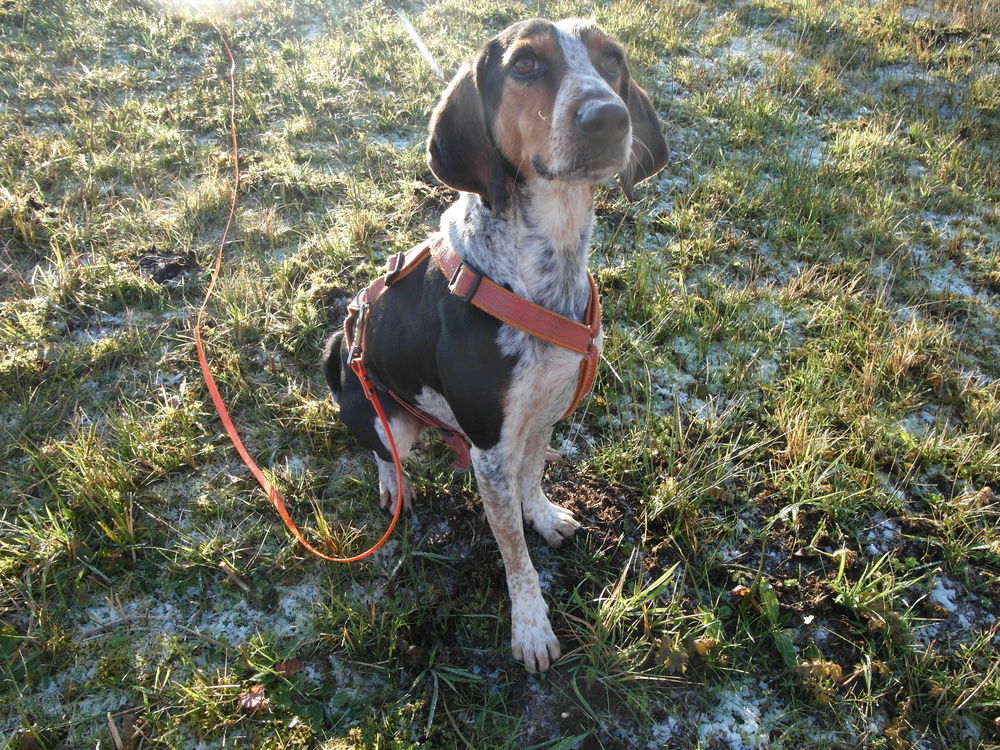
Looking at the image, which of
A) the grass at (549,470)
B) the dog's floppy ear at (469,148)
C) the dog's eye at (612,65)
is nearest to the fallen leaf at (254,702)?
the grass at (549,470)

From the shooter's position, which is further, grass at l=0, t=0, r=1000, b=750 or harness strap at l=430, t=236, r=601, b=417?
grass at l=0, t=0, r=1000, b=750

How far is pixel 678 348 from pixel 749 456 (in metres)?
0.90

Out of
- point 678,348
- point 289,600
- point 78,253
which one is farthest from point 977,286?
point 78,253

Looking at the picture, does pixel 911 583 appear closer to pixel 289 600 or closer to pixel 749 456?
pixel 749 456

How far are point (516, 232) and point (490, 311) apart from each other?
344 millimetres

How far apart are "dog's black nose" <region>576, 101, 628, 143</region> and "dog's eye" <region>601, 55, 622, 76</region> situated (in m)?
0.47

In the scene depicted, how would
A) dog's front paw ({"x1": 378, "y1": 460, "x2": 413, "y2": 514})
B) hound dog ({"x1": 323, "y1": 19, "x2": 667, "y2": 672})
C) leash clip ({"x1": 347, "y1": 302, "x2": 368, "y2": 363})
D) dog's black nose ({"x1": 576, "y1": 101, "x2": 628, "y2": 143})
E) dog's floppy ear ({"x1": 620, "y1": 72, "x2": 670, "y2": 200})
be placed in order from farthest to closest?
dog's front paw ({"x1": 378, "y1": 460, "x2": 413, "y2": 514}) < leash clip ({"x1": 347, "y1": 302, "x2": 368, "y2": 363}) < dog's floppy ear ({"x1": 620, "y1": 72, "x2": 670, "y2": 200}) < hound dog ({"x1": 323, "y1": 19, "x2": 667, "y2": 672}) < dog's black nose ({"x1": 576, "y1": 101, "x2": 628, "y2": 143})

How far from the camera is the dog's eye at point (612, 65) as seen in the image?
2.46 m

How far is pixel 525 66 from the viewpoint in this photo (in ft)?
7.51

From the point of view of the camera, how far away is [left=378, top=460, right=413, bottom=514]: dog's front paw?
3.19 meters

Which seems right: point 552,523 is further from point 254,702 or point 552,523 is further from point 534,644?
point 254,702

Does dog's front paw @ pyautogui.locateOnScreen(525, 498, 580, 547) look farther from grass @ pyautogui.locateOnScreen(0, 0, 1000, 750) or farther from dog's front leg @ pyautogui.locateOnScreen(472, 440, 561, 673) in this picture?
dog's front leg @ pyautogui.locateOnScreen(472, 440, 561, 673)

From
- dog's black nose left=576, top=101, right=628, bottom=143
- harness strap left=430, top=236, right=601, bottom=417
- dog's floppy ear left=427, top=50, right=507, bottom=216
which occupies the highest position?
dog's black nose left=576, top=101, right=628, bottom=143

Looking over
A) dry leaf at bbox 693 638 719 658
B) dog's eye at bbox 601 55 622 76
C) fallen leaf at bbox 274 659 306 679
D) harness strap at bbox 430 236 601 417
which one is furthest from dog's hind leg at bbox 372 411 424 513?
dog's eye at bbox 601 55 622 76
